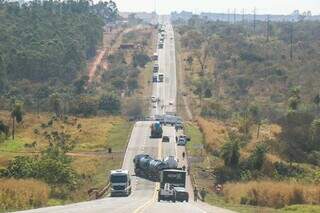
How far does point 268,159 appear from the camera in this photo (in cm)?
8256

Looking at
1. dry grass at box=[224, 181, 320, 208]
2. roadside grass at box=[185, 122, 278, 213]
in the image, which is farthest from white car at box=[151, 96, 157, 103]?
dry grass at box=[224, 181, 320, 208]

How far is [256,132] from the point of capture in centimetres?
11250

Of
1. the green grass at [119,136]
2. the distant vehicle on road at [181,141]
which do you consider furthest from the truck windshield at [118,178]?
the distant vehicle on road at [181,141]

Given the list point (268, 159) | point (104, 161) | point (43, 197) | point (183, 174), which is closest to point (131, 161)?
point (104, 161)

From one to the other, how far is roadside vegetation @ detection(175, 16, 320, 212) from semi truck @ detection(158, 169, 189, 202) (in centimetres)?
365

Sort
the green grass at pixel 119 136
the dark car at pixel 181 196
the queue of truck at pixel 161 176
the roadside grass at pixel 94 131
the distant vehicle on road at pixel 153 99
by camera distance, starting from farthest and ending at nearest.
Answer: the distant vehicle on road at pixel 153 99 → the green grass at pixel 119 136 → the roadside grass at pixel 94 131 → the queue of truck at pixel 161 176 → the dark car at pixel 181 196

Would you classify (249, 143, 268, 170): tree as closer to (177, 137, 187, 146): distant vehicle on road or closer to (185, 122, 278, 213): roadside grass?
(185, 122, 278, 213): roadside grass

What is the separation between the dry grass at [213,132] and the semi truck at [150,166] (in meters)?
17.4

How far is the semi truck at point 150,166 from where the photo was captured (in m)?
73.7

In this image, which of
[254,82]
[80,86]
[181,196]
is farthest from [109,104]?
[181,196]

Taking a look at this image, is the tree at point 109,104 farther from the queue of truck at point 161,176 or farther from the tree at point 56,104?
the queue of truck at point 161,176

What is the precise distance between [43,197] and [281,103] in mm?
107384

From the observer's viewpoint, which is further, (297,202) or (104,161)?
(104,161)

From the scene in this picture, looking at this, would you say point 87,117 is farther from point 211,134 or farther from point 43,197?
point 43,197
